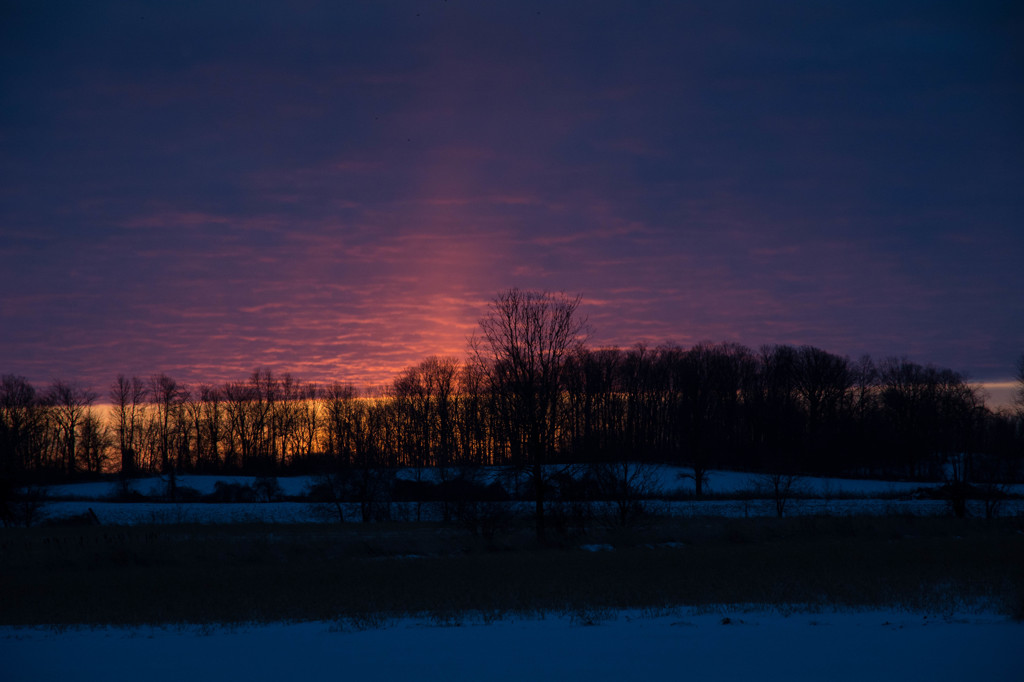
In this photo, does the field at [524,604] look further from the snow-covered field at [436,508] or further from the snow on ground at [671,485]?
the snow on ground at [671,485]

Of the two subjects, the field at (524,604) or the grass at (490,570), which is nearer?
the field at (524,604)

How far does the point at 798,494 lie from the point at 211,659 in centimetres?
5090

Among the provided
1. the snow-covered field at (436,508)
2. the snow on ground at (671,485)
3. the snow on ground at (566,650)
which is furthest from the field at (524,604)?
the snow on ground at (671,485)

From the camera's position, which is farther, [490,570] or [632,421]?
[632,421]

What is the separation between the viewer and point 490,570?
73.2ft

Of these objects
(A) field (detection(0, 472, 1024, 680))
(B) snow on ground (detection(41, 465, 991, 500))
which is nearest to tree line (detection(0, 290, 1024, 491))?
(B) snow on ground (detection(41, 465, 991, 500))

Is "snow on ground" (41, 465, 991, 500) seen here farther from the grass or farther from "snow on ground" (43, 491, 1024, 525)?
the grass

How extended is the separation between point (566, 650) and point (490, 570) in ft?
40.7

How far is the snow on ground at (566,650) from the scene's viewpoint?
9.09 metres

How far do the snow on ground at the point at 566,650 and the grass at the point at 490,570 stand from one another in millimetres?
1616

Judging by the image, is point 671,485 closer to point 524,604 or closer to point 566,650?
point 524,604

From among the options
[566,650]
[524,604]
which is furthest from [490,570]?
[566,650]

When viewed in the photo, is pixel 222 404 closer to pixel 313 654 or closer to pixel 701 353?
pixel 701 353

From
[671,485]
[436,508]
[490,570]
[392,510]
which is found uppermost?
[490,570]
